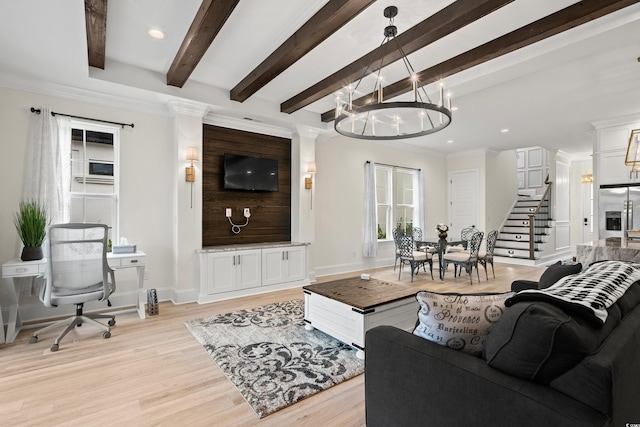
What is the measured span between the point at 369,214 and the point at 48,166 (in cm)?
535

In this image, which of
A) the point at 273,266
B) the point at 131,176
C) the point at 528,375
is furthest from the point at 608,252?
the point at 131,176

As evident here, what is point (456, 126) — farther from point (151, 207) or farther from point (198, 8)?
point (151, 207)

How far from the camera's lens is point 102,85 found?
3.82 m

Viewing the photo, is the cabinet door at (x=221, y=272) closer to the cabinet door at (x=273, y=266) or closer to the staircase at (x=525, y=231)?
the cabinet door at (x=273, y=266)

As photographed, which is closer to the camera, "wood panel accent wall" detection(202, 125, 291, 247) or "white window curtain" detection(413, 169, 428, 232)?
"wood panel accent wall" detection(202, 125, 291, 247)

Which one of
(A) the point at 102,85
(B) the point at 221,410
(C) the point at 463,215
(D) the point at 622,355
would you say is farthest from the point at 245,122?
(C) the point at 463,215

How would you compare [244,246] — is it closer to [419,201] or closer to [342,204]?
[342,204]

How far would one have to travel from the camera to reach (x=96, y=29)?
9.50 ft

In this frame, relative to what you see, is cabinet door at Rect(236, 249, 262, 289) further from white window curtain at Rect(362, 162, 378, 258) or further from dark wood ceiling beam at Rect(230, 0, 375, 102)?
white window curtain at Rect(362, 162, 378, 258)

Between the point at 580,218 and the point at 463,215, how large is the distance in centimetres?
482

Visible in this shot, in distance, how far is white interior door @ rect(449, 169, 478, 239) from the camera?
26.5 feet

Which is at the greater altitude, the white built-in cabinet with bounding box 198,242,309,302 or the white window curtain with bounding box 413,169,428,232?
the white window curtain with bounding box 413,169,428,232

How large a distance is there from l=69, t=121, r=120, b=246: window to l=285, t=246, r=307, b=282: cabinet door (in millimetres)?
2559

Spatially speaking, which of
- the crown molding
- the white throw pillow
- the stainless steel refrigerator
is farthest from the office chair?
the stainless steel refrigerator
